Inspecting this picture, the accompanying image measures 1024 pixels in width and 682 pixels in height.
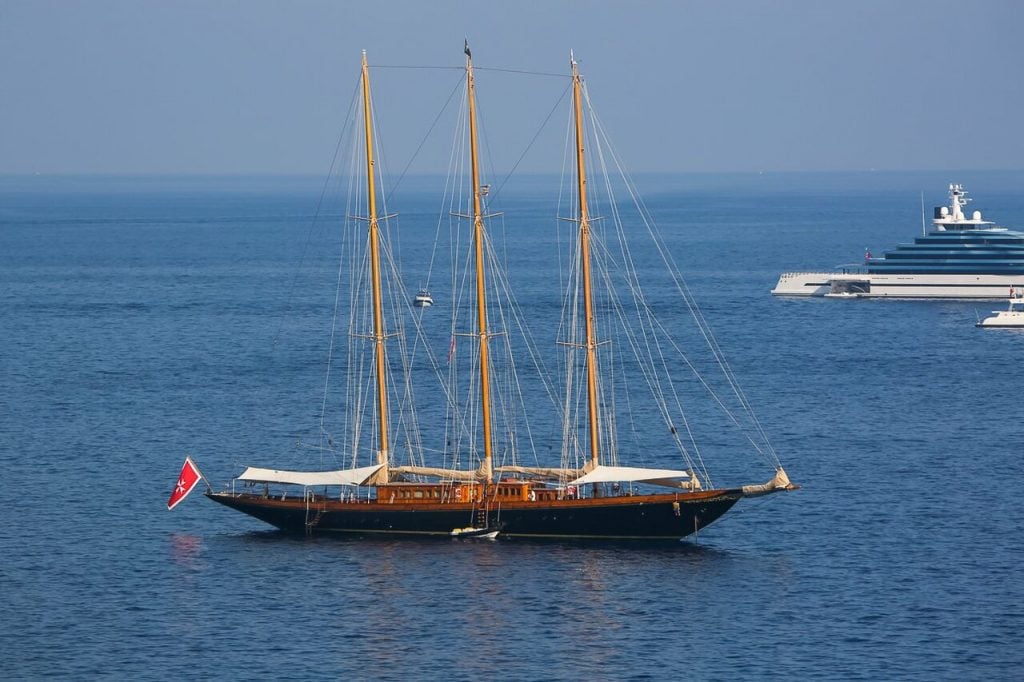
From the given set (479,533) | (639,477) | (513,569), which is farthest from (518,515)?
(639,477)

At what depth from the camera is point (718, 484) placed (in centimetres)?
8312

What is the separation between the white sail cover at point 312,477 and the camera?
75.4 m

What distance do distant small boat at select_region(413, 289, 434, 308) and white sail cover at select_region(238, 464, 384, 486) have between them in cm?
8647

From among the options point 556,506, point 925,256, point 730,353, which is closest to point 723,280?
point 925,256

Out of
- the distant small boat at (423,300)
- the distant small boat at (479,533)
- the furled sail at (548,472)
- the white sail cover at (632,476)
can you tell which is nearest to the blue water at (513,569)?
the distant small boat at (479,533)

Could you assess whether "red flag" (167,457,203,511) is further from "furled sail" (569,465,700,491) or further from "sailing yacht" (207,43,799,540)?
"furled sail" (569,465,700,491)

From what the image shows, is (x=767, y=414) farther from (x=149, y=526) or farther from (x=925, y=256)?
(x=925, y=256)

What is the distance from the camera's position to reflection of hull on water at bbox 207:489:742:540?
7138cm

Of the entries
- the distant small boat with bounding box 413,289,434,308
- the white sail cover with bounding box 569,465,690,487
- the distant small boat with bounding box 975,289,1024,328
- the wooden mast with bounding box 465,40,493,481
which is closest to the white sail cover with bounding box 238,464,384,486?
the wooden mast with bounding box 465,40,493,481

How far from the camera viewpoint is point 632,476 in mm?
72250

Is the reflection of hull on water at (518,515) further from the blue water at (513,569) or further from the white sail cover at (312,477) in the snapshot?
the blue water at (513,569)

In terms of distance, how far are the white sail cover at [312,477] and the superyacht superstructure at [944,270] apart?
108705 mm

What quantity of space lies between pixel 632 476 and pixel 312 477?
45.4ft

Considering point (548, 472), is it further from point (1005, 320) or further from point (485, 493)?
point (1005, 320)
